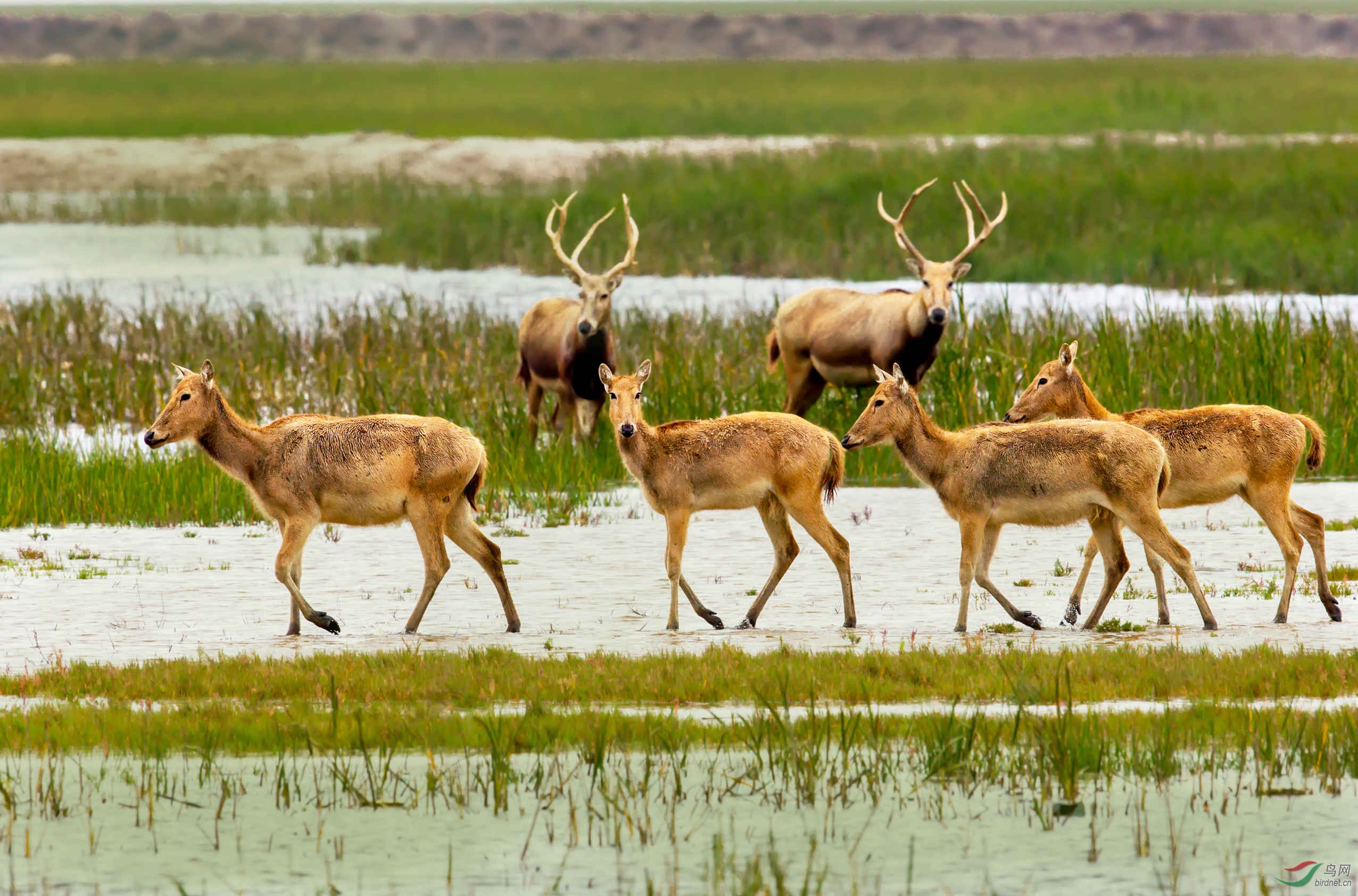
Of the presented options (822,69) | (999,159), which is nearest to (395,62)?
(822,69)

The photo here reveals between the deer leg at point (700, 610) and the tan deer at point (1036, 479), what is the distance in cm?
128

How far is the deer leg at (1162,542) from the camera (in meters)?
10.7

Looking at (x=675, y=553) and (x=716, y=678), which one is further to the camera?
(x=675, y=553)

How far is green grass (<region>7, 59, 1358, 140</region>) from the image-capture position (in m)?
59.2

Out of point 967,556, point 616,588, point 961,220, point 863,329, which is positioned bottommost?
point 616,588

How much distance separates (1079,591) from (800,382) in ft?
26.4

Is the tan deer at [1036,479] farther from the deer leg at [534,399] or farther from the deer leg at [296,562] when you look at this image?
the deer leg at [534,399]

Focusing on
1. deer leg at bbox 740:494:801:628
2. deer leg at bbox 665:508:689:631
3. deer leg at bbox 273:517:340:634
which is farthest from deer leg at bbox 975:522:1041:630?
deer leg at bbox 273:517:340:634

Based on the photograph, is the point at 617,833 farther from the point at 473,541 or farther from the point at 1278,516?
the point at 1278,516

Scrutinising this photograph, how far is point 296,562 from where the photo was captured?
36.3 ft

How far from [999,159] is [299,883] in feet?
118

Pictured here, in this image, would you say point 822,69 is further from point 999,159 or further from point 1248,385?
point 1248,385

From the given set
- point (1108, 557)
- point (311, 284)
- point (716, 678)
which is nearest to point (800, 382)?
point (1108, 557)

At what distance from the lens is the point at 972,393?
1836 cm
